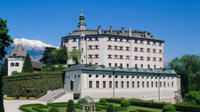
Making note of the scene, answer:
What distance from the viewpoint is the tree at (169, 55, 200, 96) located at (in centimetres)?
6644

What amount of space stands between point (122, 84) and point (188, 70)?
2801cm

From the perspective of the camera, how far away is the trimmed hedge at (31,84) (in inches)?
2019

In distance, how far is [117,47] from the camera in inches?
2707

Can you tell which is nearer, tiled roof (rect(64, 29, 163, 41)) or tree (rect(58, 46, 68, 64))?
tree (rect(58, 46, 68, 64))

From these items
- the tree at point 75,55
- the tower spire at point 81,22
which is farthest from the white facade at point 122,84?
the tower spire at point 81,22

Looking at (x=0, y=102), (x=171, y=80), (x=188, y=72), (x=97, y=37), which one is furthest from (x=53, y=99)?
(x=188, y=72)

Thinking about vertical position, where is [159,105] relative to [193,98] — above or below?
above

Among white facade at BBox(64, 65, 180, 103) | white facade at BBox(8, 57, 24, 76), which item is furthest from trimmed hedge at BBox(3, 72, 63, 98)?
white facade at BBox(8, 57, 24, 76)

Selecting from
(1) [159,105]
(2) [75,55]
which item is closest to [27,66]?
(2) [75,55]

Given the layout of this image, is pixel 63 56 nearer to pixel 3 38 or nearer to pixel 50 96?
pixel 50 96

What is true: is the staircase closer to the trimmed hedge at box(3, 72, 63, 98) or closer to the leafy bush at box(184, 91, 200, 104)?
the trimmed hedge at box(3, 72, 63, 98)

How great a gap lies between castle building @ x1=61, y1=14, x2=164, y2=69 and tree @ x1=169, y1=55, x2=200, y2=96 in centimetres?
837

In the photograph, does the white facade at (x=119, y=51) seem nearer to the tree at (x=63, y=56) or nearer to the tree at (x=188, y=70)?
the tree at (x=63, y=56)

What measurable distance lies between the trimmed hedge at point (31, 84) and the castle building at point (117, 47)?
15.2 metres
